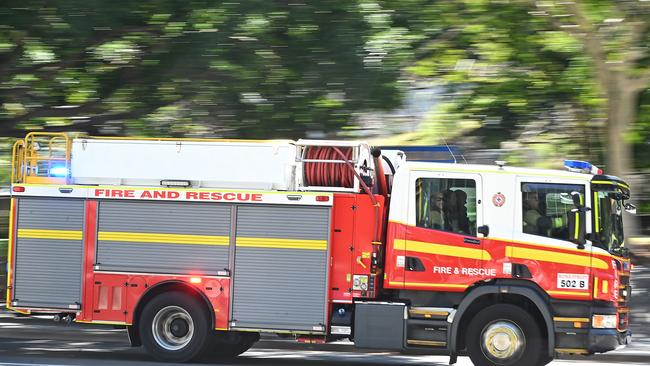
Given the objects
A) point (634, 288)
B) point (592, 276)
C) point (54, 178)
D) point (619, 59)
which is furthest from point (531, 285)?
point (619, 59)

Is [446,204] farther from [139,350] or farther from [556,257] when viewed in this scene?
[139,350]

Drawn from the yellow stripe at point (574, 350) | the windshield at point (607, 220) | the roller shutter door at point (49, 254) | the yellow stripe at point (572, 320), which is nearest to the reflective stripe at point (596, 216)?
the windshield at point (607, 220)

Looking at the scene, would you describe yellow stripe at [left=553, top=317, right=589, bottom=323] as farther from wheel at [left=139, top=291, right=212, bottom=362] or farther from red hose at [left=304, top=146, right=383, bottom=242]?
wheel at [left=139, top=291, right=212, bottom=362]

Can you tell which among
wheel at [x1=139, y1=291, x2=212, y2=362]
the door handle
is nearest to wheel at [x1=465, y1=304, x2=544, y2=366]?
the door handle

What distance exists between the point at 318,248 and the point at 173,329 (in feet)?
A: 6.92

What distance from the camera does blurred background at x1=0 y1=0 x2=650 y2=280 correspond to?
1258 cm

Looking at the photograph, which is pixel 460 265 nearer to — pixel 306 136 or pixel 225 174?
pixel 225 174

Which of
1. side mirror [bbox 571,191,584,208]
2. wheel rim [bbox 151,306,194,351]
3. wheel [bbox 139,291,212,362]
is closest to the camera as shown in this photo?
side mirror [bbox 571,191,584,208]

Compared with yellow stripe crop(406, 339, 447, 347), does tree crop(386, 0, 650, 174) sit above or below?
above

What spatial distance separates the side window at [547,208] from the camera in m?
9.81

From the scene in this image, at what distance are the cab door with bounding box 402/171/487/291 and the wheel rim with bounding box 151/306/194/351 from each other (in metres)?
2.74

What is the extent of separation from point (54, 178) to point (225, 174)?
2.21 m

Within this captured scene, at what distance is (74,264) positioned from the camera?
34.7 ft

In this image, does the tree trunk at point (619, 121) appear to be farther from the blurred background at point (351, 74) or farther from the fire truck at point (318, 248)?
the fire truck at point (318, 248)
